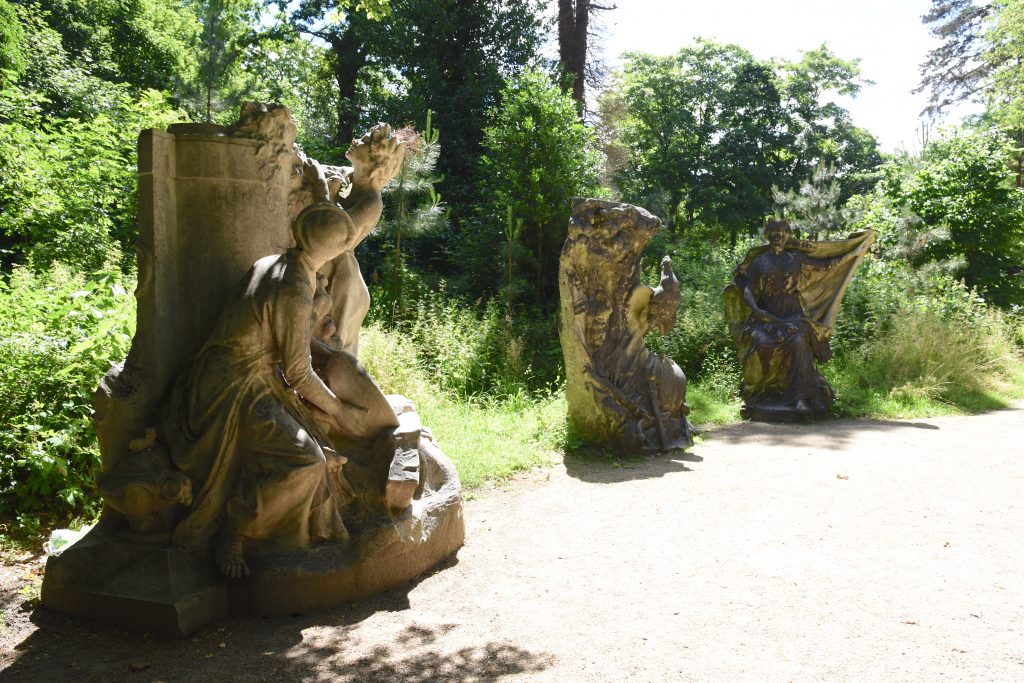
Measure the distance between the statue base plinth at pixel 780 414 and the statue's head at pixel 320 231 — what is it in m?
6.65

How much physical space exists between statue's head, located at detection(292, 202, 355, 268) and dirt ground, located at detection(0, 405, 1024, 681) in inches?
67.9

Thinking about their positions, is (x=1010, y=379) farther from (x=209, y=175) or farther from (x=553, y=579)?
(x=209, y=175)

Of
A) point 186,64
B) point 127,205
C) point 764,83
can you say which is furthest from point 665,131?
point 127,205

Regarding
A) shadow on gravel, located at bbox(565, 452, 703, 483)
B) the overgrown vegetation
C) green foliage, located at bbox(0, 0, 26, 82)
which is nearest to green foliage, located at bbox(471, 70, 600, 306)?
the overgrown vegetation

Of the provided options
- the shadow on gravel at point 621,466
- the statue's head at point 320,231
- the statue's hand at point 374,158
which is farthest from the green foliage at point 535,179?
the statue's head at point 320,231

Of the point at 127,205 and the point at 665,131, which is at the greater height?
the point at 665,131

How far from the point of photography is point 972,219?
15023 millimetres

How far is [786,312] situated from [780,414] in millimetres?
1443

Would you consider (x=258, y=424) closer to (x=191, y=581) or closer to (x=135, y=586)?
(x=191, y=581)

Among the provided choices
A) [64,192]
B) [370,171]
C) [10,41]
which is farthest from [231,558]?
[10,41]

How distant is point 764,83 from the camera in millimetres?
24094

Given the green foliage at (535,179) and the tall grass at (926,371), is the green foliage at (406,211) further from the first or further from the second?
the tall grass at (926,371)

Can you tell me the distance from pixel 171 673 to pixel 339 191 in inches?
115

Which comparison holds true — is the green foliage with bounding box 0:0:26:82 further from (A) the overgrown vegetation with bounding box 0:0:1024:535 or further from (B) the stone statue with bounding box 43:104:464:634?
(B) the stone statue with bounding box 43:104:464:634
